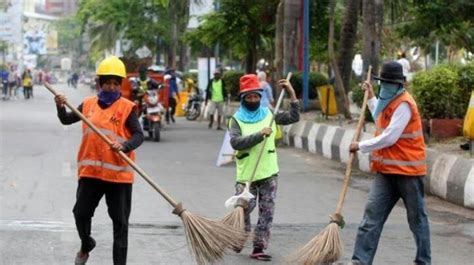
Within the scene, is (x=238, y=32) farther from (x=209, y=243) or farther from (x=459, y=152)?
(x=209, y=243)

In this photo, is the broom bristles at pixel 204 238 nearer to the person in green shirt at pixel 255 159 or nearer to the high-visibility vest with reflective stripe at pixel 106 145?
the high-visibility vest with reflective stripe at pixel 106 145

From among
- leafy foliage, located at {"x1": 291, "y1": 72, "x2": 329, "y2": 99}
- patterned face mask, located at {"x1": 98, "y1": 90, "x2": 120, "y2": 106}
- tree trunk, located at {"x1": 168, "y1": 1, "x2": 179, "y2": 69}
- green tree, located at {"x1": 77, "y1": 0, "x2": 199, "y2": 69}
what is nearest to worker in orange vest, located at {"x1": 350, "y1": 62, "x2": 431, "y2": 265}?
patterned face mask, located at {"x1": 98, "y1": 90, "x2": 120, "y2": 106}

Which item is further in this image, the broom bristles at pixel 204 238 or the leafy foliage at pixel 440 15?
the leafy foliage at pixel 440 15

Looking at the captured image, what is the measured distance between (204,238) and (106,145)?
106 cm

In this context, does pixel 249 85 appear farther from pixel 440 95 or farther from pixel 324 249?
pixel 440 95

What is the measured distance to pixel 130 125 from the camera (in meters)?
7.06

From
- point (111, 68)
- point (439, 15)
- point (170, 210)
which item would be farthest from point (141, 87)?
point (111, 68)

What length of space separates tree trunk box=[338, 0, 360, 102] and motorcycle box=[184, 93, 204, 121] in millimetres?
10937

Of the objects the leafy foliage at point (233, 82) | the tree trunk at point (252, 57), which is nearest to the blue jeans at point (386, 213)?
the tree trunk at point (252, 57)

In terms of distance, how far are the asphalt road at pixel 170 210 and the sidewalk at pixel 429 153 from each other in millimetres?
210

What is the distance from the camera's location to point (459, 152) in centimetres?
1293

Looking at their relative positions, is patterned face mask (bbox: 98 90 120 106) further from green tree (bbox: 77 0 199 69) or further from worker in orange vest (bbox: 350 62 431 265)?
green tree (bbox: 77 0 199 69)

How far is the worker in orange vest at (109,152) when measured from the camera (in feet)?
22.9

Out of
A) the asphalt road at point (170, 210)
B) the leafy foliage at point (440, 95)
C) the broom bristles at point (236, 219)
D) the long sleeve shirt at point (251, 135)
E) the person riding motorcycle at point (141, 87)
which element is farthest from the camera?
the person riding motorcycle at point (141, 87)
